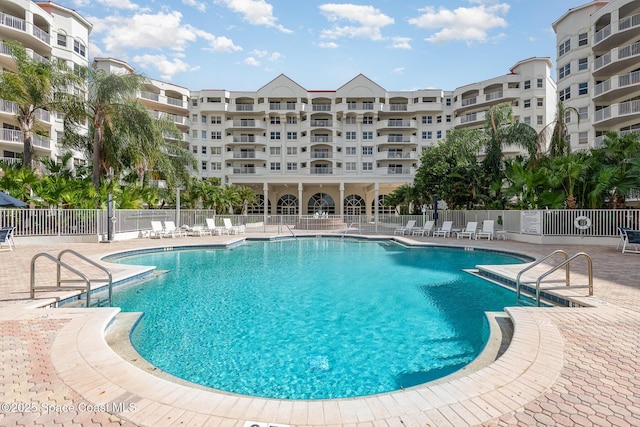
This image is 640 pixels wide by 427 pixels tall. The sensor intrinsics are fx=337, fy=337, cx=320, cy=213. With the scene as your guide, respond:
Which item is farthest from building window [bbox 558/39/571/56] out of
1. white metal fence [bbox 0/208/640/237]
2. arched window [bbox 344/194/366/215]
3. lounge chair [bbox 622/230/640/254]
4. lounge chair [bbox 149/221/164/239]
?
lounge chair [bbox 149/221/164/239]

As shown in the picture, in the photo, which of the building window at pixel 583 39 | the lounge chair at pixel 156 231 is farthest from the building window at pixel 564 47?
the lounge chair at pixel 156 231

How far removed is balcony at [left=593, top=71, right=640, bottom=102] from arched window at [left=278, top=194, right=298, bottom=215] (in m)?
32.7

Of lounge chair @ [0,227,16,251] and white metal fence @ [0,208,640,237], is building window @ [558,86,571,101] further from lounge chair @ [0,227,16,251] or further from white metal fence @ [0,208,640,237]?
lounge chair @ [0,227,16,251]

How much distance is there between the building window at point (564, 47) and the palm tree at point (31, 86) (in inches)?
1587

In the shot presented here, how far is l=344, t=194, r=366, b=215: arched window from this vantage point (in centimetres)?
4588

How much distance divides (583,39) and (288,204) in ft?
116

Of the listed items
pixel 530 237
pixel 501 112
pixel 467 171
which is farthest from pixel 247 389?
pixel 501 112

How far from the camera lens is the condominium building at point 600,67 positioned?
26.0 m

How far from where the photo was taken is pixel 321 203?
45.3 metres

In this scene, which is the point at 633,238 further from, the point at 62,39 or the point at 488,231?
the point at 62,39

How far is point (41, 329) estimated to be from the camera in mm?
4535

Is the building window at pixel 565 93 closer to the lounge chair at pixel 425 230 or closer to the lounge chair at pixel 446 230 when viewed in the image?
the lounge chair at pixel 425 230

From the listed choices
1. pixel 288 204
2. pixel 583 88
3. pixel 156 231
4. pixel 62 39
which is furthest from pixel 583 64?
pixel 62 39

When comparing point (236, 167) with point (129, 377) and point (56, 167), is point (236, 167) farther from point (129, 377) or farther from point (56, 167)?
point (129, 377)
